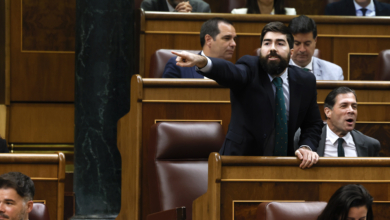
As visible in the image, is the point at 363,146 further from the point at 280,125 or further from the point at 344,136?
the point at 280,125

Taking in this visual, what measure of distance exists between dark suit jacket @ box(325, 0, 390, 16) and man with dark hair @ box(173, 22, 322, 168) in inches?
24.1

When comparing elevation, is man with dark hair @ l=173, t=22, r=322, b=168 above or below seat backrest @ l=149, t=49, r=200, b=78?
below

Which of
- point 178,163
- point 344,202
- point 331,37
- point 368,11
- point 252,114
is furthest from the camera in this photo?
point 368,11

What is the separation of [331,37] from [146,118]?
1.70ft

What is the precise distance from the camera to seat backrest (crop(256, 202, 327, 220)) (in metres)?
0.54

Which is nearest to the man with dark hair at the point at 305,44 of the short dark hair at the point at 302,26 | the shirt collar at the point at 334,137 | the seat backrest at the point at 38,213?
the short dark hair at the point at 302,26

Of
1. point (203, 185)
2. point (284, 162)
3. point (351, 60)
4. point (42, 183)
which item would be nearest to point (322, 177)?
point (284, 162)

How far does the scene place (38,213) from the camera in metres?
0.63

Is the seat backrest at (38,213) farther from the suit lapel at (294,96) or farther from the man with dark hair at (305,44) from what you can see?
the man with dark hair at (305,44)

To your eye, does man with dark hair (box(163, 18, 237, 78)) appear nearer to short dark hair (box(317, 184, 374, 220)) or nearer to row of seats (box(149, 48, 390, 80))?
row of seats (box(149, 48, 390, 80))

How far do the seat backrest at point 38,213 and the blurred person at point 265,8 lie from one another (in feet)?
2.41

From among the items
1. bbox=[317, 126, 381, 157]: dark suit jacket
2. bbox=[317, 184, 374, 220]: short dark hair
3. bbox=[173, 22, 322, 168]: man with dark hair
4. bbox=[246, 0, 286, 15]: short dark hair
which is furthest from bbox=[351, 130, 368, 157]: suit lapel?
bbox=[246, 0, 286, 15]: short dark hair

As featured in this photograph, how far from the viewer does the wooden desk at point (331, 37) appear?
3.73 feet

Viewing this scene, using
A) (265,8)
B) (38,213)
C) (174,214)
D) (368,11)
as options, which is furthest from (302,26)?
(38,213)
